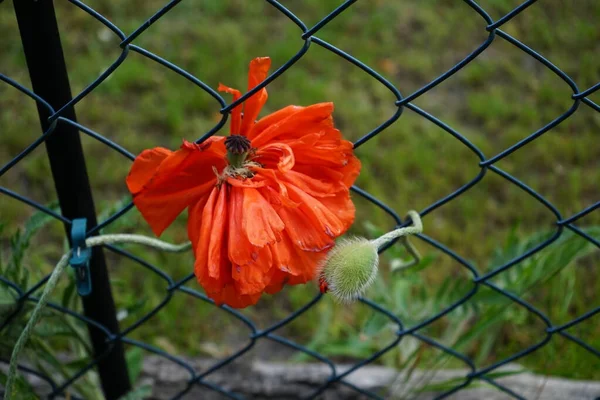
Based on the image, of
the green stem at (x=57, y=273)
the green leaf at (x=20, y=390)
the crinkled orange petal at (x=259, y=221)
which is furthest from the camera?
the green leaf at (x=20, y=390)

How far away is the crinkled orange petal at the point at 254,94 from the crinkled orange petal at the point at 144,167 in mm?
131

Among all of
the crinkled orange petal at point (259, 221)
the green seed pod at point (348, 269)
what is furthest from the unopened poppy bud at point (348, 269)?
the crinkled orange petal at point (259, 221)

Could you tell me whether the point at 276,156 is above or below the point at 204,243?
above

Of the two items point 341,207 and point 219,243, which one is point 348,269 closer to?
point 341,207

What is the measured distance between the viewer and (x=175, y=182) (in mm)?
1045

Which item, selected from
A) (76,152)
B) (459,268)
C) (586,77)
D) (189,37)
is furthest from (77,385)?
(586,77)

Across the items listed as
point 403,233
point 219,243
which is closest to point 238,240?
point 219,243

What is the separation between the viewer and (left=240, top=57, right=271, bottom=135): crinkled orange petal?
3.33 ft

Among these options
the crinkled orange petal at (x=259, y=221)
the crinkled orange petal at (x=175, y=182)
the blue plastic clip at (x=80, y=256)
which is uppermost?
the blue plastic clip at (x=80, y=256)

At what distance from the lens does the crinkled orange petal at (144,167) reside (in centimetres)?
101

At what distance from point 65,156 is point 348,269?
0.53 metres

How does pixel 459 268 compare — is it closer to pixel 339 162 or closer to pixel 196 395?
pixel 196 395

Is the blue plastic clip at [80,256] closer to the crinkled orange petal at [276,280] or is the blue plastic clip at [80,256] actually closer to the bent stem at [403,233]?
the crinkled orange petal at [276,280]

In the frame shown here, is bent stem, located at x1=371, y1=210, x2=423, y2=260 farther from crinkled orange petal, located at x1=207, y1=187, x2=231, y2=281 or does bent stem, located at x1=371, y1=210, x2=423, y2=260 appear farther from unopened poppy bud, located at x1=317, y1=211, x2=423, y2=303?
crinkled orange petal, located at x1=207, y1=187, x2=231, y2=281
